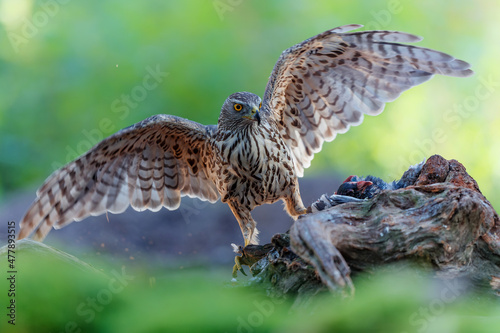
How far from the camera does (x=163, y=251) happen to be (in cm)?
475

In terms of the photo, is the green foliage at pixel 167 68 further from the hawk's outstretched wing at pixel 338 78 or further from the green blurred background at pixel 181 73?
the hawk's outstretched wing at pixel 338 78

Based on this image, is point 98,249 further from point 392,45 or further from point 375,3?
point 375,3

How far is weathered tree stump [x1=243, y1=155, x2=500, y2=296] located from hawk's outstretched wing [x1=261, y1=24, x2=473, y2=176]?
1.02m

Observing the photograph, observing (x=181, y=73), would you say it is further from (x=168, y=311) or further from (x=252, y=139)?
(x=168, y=311)

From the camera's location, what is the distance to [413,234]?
212 cm

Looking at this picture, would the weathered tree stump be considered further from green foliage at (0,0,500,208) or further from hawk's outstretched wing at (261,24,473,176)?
green foliage at (0,0,500,208)

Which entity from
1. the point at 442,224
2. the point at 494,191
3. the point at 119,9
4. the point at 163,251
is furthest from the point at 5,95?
the point at 494,191

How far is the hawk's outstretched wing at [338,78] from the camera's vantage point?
3018mm

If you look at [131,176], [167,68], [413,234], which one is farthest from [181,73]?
[413,234]

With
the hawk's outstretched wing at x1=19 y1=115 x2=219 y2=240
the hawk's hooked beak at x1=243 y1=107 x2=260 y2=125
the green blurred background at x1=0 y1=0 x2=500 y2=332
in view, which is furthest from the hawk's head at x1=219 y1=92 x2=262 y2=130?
the green blurred background at x1=0 y1=0 x2=500 y2=332

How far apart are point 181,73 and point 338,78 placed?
1.82m

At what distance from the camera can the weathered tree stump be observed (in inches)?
82.9

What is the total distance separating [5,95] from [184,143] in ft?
7.20

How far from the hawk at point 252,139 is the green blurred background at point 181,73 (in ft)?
3.88
